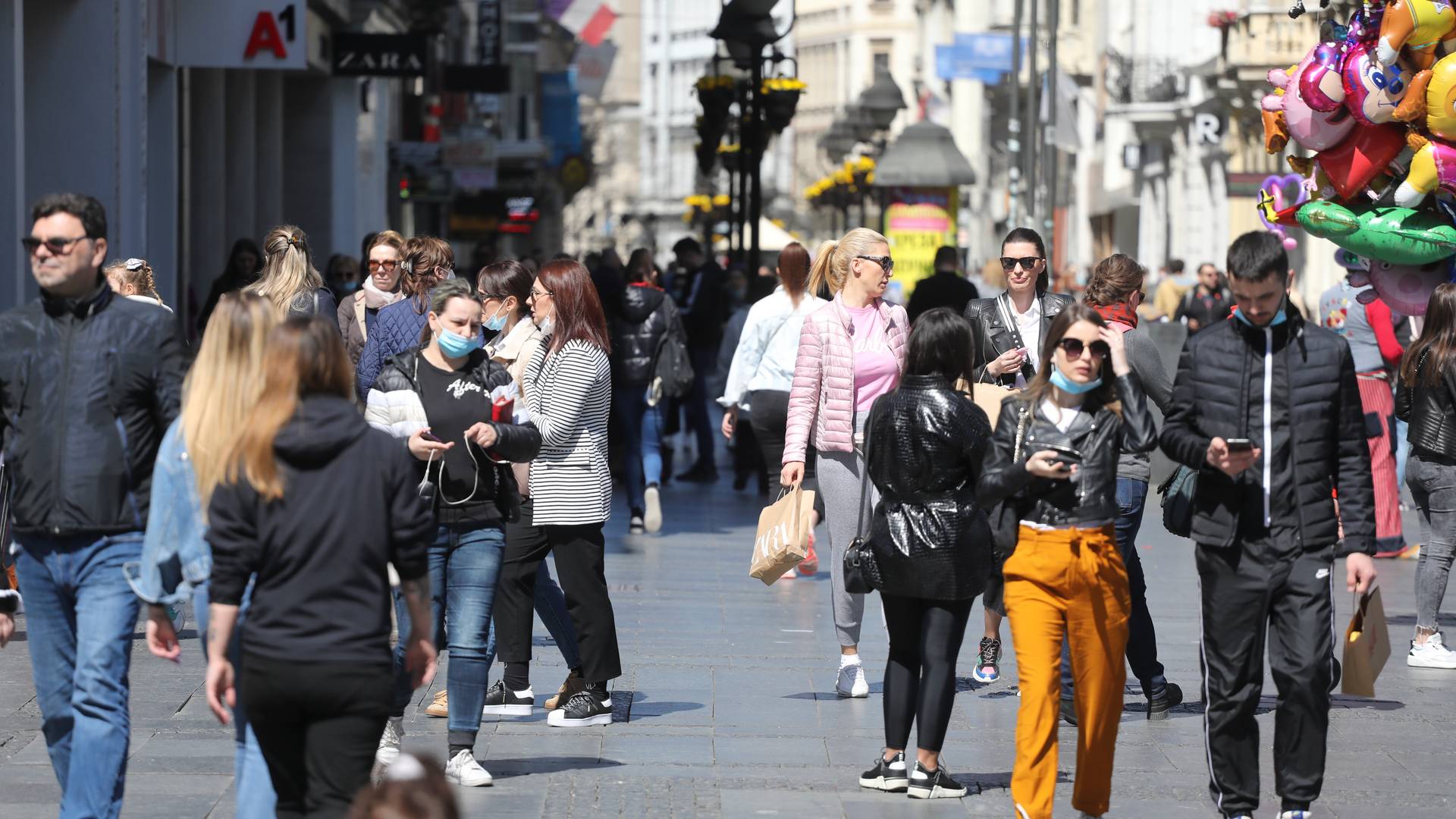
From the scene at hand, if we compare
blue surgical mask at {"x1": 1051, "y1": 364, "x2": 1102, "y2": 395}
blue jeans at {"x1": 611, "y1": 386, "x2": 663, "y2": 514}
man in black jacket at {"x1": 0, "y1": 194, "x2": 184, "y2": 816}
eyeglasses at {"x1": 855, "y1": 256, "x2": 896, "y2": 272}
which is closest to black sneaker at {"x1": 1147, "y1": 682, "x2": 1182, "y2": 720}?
eyeglasses at {"x1": 855, "y1": 256, "x2": 896, "y2": 272}

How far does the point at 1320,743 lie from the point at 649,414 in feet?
32.3

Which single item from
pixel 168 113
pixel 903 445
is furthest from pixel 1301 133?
pixel 168 113

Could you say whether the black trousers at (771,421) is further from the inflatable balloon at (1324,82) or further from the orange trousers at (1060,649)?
the orange trousers at (1060,649)

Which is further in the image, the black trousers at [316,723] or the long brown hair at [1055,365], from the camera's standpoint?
the long brown hair at [1055,365]

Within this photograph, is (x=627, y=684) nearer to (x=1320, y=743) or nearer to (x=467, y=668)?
(x=467, y=668)

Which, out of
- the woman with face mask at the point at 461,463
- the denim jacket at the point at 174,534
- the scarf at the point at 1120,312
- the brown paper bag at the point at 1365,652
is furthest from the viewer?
the scarf at the point at 1120,312

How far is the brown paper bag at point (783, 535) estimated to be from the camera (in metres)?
8.72

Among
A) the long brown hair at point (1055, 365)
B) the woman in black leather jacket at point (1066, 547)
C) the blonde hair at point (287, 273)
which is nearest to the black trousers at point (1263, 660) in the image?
the woman in black leather jacket at point (1066, 547)

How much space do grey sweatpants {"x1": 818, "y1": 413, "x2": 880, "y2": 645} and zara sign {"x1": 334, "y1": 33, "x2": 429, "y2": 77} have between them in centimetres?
1671

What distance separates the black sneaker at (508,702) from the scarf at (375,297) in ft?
10.1

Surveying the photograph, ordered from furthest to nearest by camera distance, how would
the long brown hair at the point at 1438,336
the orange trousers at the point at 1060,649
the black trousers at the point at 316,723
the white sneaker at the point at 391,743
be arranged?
the long brown hair at the point at 1438,336
the white sneaker at the point at 391,743
the orange trousers at the point at 1060,649
the black trousers at the point at 316,723

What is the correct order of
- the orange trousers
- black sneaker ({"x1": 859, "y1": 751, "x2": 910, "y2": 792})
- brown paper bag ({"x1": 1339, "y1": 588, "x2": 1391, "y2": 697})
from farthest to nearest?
brown paper bag ({"x1": 1339, "y1": 588, "x2": 1391, "y2": 697})
black sneaker ({"x1": 859, "y1": 751, "x2": 910, "y2": 792})
the orange trousers

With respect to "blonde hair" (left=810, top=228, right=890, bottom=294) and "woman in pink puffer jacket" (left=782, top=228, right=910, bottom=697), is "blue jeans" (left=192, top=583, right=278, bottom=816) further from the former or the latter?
"blonde hair" (left=810, top=228, right=890, bottom=294)

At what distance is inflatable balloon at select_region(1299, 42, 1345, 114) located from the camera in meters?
9.34
